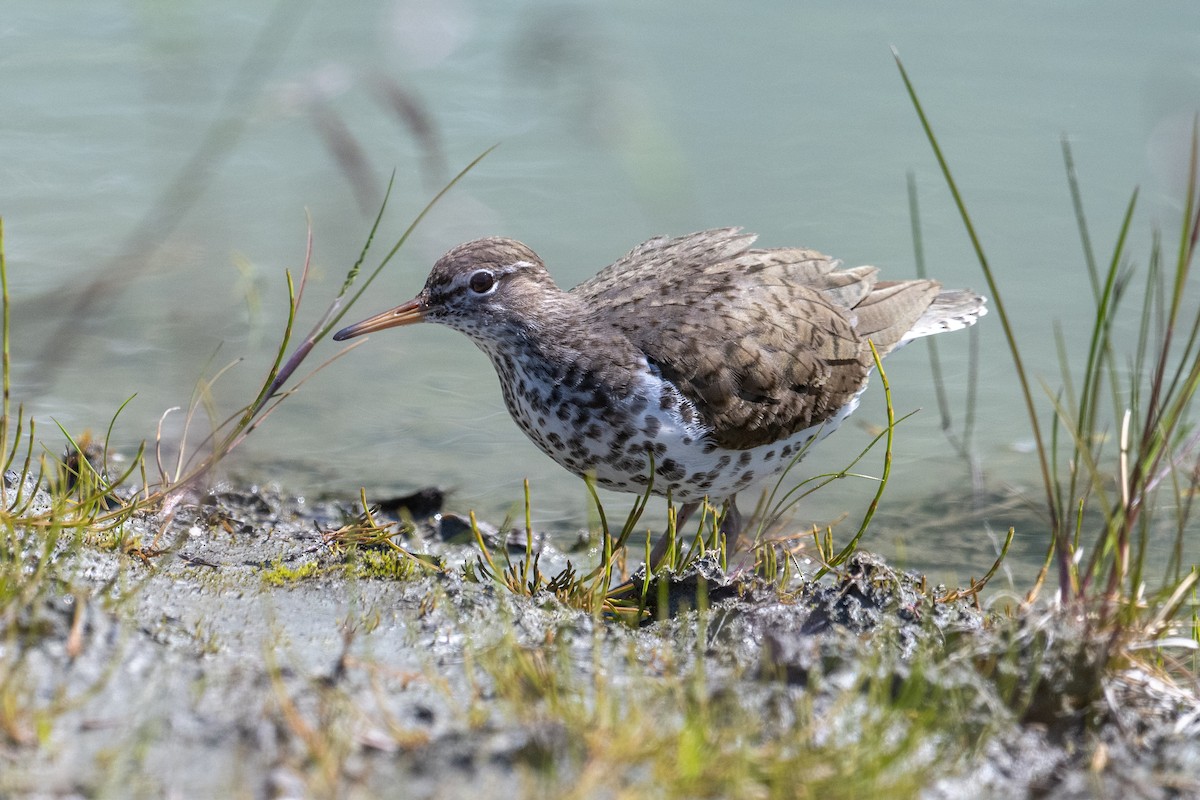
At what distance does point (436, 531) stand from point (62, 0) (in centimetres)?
784

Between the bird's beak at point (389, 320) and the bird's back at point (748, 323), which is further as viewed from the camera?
the bird's beak at point (389, 320)

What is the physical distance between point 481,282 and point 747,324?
3.66 feet

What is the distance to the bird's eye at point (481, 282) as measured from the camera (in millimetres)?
5215

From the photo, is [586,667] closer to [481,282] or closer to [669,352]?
[669,352]

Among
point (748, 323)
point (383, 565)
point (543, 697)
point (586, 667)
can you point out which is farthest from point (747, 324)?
point (543, 697)

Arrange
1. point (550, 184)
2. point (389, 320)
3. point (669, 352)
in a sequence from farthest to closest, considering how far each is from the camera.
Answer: point (550, 184) → point (389, 320) → point (669, 352)

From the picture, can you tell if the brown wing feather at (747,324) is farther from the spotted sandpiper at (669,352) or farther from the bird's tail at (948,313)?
the bird's tail at (948,313)

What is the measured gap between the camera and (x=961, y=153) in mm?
9031

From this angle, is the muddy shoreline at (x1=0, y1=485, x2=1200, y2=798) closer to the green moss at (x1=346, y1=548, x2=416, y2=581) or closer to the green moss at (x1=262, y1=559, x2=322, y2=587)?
the green moss at (x1=262, y1=559, x2=322, y2=587)

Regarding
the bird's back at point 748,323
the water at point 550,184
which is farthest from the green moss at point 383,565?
the water at point 550,184

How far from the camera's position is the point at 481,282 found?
5.23m

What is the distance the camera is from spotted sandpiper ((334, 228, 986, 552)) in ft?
15.9

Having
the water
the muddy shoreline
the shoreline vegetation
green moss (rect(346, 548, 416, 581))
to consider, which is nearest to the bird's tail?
the water

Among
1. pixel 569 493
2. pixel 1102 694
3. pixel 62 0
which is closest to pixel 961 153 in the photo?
pixel 569 493
